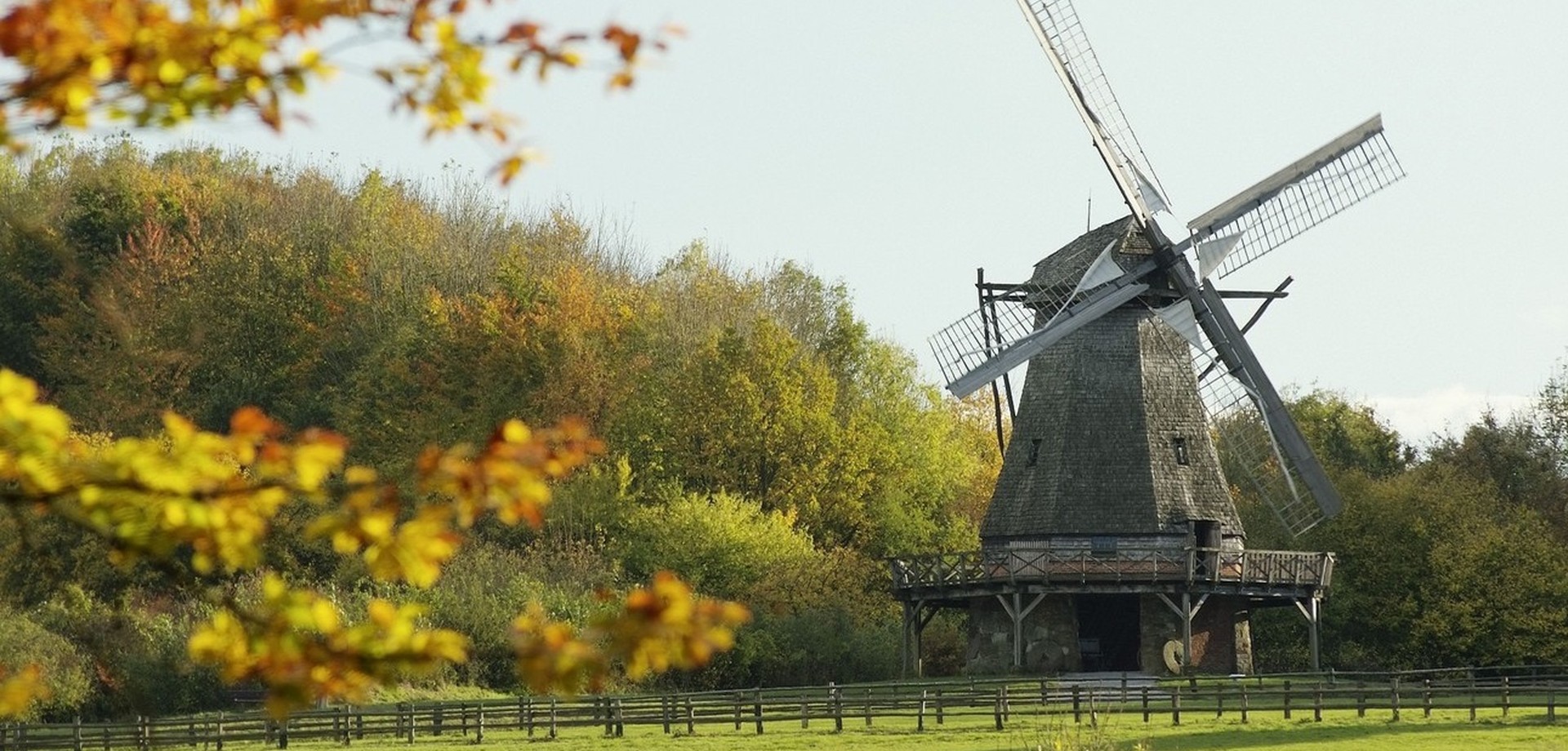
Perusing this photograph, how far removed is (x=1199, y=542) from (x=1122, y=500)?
1.67 m

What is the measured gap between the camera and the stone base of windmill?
4262 centimetres

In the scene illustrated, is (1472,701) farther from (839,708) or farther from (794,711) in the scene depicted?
(794,711)

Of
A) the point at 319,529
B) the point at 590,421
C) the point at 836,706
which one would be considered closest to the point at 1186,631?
the point at 836,706

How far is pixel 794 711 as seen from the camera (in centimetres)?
3756

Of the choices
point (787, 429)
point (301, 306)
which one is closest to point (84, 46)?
point (787, 429)

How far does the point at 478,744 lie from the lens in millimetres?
34500

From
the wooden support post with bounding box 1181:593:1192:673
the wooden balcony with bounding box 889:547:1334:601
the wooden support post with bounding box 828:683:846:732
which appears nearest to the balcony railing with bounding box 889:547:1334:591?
the wooden balcony with bounding box 889:547:1334:601

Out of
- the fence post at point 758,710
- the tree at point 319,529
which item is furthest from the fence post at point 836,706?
the tree at point 319,529

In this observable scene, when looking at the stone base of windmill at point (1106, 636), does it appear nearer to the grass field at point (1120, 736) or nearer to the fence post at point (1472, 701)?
the grass field at point (1120, 736)

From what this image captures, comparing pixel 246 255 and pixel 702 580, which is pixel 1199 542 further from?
pixel 246 255

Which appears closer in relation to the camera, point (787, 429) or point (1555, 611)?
point (1555, 611)

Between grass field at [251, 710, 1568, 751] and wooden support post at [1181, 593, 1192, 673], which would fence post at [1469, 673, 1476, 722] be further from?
wooden support post at [1181, 593, 1192, 673]

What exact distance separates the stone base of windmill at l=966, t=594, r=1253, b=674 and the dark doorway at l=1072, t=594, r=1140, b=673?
0.02 meters

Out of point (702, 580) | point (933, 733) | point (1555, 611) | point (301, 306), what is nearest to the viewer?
point (933, 733)
